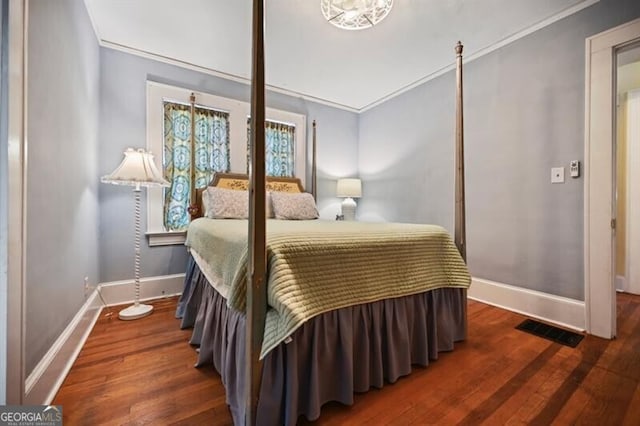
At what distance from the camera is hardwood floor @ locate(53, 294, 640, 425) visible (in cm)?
115

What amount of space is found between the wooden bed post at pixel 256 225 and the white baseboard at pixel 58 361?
2.95 ft

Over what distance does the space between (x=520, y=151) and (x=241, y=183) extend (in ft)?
9.29

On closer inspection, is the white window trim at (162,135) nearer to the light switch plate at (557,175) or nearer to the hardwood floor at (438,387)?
the hardwood floor at (438,387)

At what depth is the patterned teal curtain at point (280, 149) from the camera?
3.43m

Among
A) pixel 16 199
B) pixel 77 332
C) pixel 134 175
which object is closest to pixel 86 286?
pixel 77 332

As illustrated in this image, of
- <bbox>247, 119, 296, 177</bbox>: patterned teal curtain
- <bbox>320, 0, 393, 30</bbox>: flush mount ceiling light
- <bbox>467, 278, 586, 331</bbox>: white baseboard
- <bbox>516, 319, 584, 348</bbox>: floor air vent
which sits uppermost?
<bbox>320, 0, 393, 30</bbox>: flush mount ceiling light

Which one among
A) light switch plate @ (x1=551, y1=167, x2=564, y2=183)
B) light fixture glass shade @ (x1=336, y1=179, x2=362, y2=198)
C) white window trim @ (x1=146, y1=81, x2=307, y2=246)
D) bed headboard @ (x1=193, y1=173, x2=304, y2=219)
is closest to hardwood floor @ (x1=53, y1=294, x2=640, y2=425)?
white window trim @ (x1=146, y1=81, x2=307, y2=246)

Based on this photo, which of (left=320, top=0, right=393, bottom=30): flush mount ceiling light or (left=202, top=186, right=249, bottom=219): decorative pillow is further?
(left=202, top=186, right=249, bottom=219): decorative pillow

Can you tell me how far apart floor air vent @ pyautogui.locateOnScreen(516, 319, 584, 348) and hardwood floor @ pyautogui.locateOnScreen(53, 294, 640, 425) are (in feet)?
0.20

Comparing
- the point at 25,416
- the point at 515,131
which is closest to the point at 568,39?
the point at 515,131

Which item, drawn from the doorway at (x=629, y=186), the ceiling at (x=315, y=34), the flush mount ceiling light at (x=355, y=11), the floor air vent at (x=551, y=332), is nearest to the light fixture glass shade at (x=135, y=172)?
the ceiling at (x=315, y=34)

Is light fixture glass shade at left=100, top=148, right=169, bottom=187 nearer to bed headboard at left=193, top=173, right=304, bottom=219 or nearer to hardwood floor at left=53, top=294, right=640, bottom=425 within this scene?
bed headboard at left=193, top=173, right=304, bottom=219

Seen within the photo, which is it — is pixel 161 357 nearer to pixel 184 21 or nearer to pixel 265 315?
pixel 265 315

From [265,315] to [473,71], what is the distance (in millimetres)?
3131
